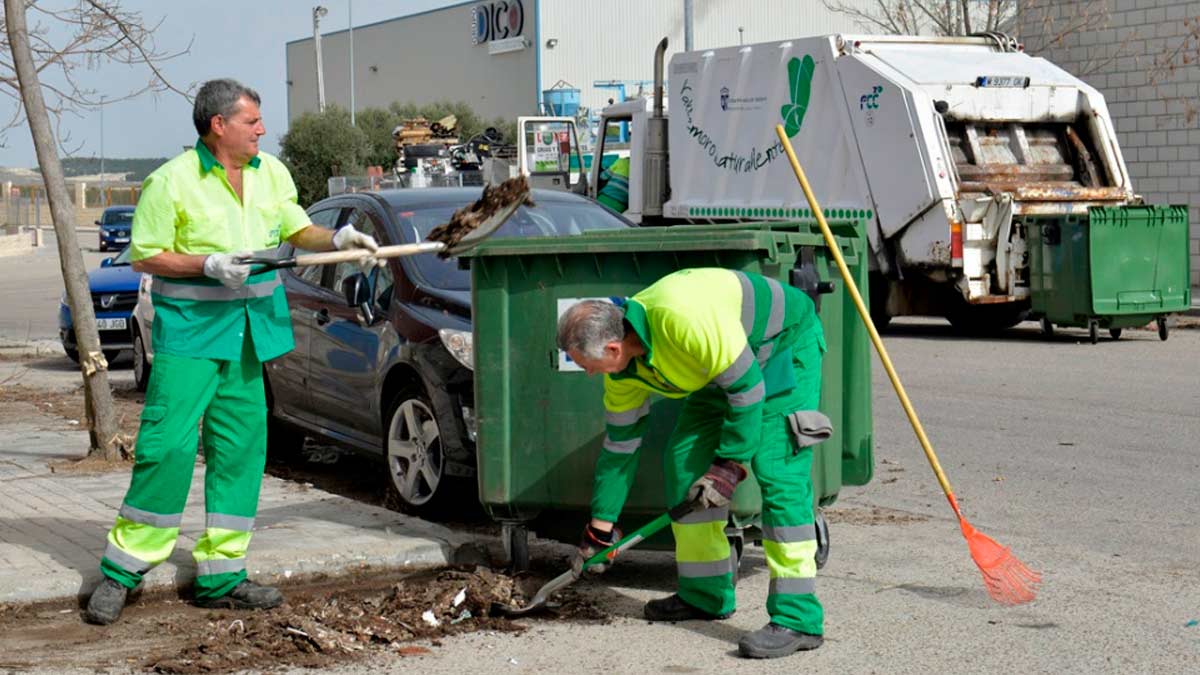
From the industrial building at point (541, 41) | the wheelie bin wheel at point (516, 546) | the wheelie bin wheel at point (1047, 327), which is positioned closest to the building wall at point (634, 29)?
the industrial building at point (541, 41)

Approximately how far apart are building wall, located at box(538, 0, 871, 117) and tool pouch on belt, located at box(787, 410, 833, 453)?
50.9 meters

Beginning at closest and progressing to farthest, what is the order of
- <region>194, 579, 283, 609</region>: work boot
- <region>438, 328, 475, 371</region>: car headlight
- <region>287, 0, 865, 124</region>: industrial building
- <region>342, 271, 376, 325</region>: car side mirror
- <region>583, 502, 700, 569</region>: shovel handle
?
<region>583, 502, 700, 569</region>: shovel handle < <region>194, 579, 283, 609</region>: work boot < <region>438, 328, 475, 371</region>: car headlight < <region>342, 271, 376, 325</region>: car side mirror < <region>287, 0, 865, 124</region>: industrial building

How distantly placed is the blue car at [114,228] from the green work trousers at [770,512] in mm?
40687

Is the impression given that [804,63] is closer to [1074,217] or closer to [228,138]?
[1074,217]

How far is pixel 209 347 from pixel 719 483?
198 cm

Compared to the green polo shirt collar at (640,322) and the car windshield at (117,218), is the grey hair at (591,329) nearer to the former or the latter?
the green polo shirt collar at (640,322)

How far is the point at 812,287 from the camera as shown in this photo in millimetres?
6172

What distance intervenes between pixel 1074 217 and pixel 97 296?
942cm

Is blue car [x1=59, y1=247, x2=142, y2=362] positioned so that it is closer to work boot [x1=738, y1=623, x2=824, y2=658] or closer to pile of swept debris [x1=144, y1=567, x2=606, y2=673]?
pile of swept debris [x1=144, y1=567, x2=606, y2=673]

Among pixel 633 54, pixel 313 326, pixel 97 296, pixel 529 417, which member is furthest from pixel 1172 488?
pixel 633 54

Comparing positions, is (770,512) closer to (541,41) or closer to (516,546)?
(516,546)

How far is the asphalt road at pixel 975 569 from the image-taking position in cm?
536

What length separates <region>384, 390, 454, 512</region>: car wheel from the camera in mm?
7629

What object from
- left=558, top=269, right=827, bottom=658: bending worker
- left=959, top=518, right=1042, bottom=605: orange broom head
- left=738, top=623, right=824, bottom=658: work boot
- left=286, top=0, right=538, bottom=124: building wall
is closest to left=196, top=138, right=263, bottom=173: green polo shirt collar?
left=558, top=269, right=827, bottom=658: bending worker
